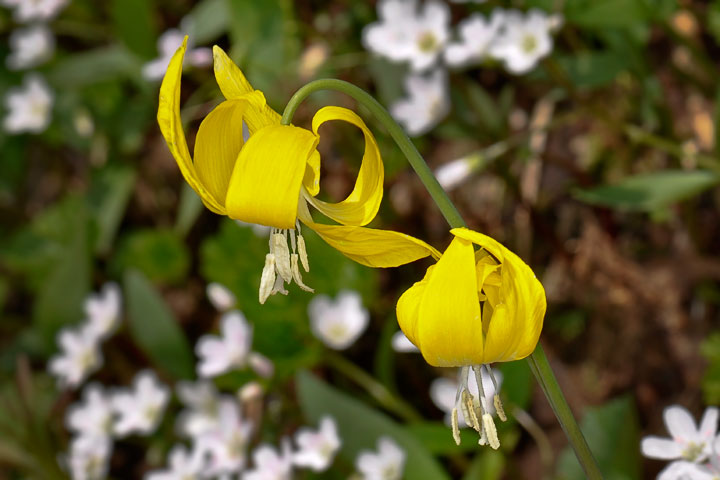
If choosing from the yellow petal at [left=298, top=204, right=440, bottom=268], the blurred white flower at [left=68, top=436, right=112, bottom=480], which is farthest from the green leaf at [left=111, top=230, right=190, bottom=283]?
the yellow petal at [left=298, top=204, right=440, bottom=268]

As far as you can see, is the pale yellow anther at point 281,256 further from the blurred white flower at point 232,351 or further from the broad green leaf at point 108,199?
the broad green leaf at point 108,199

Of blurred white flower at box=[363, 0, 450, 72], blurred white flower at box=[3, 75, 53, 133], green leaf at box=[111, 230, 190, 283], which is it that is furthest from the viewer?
blurred white flower at box=[3, 75, 53, 133]

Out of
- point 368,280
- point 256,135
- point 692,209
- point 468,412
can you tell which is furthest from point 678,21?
point 256,135

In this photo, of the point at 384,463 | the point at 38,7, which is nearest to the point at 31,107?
the point at 38,7

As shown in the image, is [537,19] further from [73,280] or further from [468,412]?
[73,280]

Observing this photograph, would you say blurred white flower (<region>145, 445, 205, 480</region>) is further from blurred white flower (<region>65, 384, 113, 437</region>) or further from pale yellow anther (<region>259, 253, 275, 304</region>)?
pale yellow anther (<region>259, 253, 275, 304</region>)

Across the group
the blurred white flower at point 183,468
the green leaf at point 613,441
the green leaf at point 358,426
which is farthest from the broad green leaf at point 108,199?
the green leaf at point 613,441
